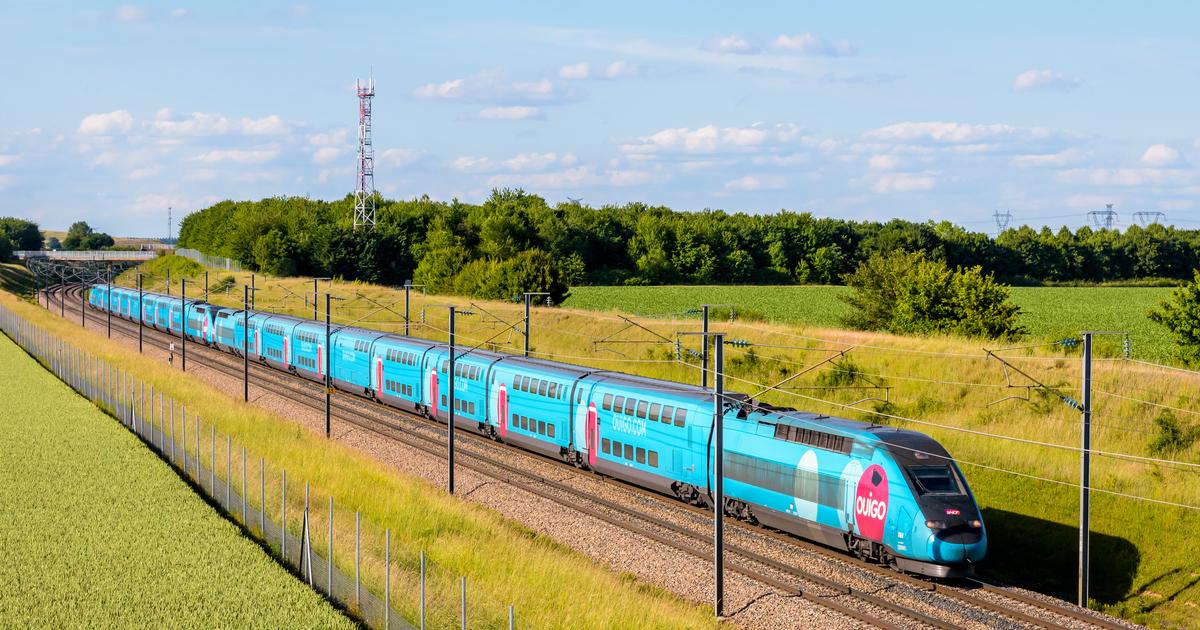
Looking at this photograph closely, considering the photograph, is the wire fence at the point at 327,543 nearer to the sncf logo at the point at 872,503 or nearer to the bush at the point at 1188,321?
the sncf logo at the point at 872,503

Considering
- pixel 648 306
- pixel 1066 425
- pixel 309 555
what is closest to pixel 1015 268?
pixel 648 306

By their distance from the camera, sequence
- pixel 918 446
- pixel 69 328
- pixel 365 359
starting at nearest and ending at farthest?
pixel 918 446, pixel 365 359, pixel 69 328

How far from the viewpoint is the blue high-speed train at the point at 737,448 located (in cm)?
2689

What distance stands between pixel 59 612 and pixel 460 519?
11.6m

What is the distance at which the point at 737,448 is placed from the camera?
31688 mm

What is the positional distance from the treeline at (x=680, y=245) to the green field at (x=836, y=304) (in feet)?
35.8

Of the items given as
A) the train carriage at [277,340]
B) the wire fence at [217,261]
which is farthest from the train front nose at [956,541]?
the wire fence at [217,261]

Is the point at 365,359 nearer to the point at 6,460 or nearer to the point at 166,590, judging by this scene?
the point at 6,460

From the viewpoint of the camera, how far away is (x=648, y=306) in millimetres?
120312

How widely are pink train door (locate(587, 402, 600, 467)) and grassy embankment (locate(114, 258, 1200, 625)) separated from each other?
575 cm

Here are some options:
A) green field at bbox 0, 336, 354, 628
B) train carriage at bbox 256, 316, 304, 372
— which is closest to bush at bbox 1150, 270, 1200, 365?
green field at bbox 0, 336, 354, 628

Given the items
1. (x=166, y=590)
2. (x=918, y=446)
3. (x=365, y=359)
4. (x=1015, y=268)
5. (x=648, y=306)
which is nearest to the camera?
(x=166, y=590)

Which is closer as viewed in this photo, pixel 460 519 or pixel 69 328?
pixel 460 519

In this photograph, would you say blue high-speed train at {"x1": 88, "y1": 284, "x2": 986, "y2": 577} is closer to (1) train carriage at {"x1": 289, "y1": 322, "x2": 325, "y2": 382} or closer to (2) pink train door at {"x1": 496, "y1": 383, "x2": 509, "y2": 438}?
(2) pink train door at {"x1": 496, "y1": 383, "x2": 509, "y2": 438}
